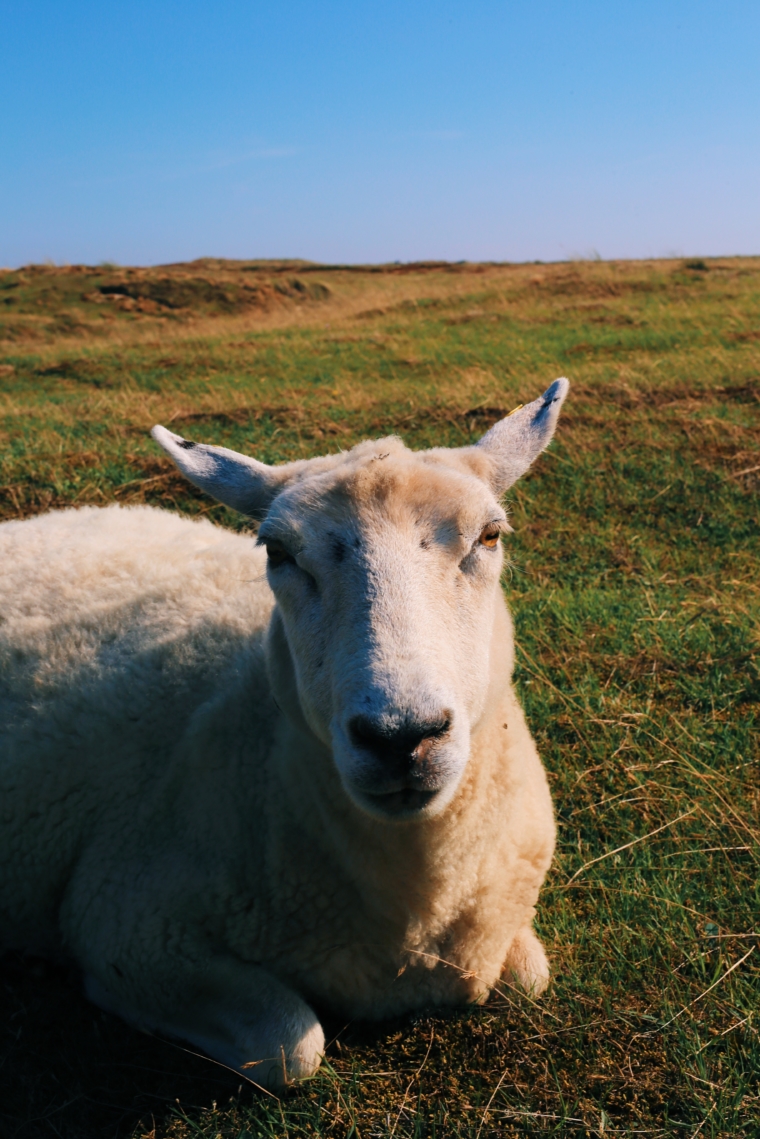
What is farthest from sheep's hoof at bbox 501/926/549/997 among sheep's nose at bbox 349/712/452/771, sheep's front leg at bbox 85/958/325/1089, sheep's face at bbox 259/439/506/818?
sheep's nose at bbox 349/712/452/771

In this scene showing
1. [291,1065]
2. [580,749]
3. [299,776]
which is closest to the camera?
[291,1065]

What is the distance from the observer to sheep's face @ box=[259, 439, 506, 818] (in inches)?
84.6

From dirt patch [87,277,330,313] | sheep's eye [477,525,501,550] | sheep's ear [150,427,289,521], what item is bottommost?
sheep's eye [477,525,501,550]

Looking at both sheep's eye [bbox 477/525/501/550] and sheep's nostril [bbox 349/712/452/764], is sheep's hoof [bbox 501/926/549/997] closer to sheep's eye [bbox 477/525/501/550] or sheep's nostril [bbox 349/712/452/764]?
sheep's nostril [bbox 349/712/452/764]

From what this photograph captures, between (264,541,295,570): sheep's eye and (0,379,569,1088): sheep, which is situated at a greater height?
(264,541,295,570): sheep's eye

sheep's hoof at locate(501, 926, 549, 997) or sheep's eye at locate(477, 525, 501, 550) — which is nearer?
sheep's eye at locate(477, 525, 501, 550)

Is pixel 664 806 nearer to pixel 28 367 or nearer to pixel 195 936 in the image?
pixel 195 936

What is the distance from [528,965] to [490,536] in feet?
4.54

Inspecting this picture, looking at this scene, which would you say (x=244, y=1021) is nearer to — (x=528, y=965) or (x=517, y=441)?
(x=528, y=965)

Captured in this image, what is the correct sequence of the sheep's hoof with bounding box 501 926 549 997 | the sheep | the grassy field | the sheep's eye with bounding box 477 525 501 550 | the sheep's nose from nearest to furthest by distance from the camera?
the sheep's nose < the sheep < the grassy field < the sheep's eye with bounding box 477 525 501 550 < the sheep's hoof with bounding box 501 926 549 997

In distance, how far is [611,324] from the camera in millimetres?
17438

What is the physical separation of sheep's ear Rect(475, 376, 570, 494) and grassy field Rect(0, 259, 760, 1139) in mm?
1525

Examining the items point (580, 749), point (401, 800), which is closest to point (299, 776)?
point (401, 800)

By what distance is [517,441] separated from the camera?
9.89 feet
